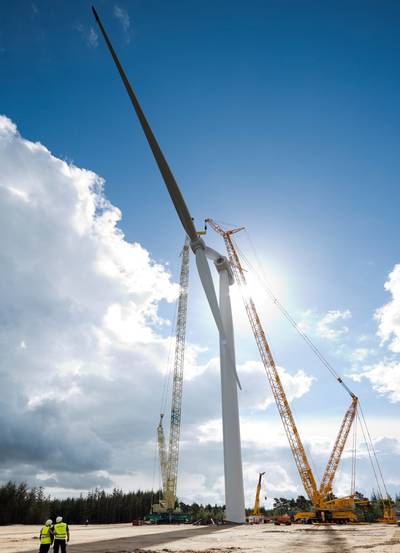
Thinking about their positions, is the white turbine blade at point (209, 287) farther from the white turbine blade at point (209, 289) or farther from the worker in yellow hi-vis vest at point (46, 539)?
the worker in yellow hi-vis vest at point (46, 539)

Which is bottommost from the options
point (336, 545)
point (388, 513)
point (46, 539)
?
point (336, 545)

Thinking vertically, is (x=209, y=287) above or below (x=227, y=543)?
above

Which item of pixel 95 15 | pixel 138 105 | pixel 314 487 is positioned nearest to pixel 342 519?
pixel 314 487

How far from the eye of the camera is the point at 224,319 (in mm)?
62719

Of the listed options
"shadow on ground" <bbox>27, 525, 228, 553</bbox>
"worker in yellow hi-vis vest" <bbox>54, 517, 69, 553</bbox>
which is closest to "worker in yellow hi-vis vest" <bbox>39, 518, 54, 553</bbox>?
"worker in yellow hi-vis vest" <bbox>54, 517, 69, 553</bbox>

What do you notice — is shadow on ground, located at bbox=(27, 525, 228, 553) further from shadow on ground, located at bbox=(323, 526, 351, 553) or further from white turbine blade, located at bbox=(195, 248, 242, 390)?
white turbine blade, located at bbox=(195, 248, 242, 390)

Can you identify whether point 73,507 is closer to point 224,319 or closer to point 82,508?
point 82,508

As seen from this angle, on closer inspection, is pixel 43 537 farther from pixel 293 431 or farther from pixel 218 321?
pixel 293 431

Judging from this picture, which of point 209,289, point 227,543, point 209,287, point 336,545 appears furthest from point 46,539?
point 209,287

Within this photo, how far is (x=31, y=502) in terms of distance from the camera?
115062 mm

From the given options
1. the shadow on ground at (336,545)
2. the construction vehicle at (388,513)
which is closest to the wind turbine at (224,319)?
the shadow on ground at (336,545)

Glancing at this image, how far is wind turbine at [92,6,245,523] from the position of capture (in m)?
34.1

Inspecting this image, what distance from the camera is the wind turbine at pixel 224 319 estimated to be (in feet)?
112

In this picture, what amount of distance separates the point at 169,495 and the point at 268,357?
47762 mm
